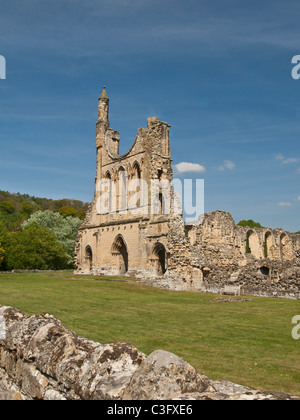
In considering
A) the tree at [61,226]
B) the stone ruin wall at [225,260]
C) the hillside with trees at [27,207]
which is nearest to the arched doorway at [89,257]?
the tree at [61,226]

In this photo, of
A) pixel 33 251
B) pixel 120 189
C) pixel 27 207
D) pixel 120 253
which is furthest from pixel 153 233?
pixel 27 207

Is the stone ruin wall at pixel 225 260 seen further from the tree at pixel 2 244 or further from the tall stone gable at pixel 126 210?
the tree at pixel 2 244

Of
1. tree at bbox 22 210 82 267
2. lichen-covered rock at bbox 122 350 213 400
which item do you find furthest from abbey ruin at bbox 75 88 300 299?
lichen-covered rock at bbox 122 350 213 400

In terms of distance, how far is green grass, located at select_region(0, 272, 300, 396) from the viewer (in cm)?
571

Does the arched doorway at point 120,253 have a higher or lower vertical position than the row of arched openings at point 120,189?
lower

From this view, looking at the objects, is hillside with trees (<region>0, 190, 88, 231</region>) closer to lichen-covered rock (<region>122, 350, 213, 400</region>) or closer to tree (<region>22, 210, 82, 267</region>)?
tree (<region>22, 210, 82, 267</region>)

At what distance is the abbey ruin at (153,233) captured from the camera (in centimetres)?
2264

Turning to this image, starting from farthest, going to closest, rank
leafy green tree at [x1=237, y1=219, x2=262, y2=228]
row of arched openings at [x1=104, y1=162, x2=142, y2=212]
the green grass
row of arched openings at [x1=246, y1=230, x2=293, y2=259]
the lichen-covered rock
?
leafy green tree at [x1=237, y1=219, x2=262, y2=228] → row of arched openings at [x1=246, y1=230, x2=293, y2=259] → row of arched openings at [x1=104, y1=162, x2=142, y2=212] → the green grass → the lichen-covered rock

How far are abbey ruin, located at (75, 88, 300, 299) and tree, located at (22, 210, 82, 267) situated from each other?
31.6 feet

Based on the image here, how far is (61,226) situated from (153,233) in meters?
23.6

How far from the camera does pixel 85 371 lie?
3125 millimetres

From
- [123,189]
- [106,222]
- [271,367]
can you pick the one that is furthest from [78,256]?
[271,367]

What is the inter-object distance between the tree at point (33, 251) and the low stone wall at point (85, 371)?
32.6 metres

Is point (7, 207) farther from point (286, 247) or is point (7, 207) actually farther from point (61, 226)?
point (286, 247)
